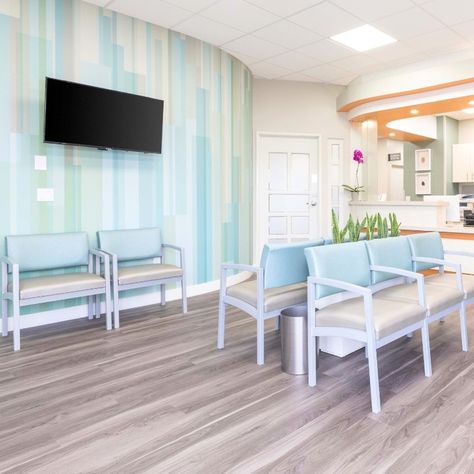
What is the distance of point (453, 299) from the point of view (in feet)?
8.25

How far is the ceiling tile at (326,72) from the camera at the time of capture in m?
5.12

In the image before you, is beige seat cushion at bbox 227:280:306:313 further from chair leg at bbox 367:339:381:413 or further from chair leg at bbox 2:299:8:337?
chair leg at bbox 2:299:8:337

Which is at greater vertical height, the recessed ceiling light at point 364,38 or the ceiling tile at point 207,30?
the recessed ceiling light at point 364,38

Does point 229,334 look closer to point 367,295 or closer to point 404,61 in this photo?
point 367,295

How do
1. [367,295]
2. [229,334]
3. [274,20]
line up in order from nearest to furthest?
1. [367,295]
2. [229,334]
3. [274,20]

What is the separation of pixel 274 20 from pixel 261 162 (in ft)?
6.45

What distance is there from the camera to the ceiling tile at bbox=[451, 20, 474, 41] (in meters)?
3.90

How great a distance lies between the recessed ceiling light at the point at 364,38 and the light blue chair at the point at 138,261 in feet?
8.62

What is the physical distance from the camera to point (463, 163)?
7.75m

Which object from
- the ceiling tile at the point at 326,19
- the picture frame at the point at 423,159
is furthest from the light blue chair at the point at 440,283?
the picture frame at the point at 423,159

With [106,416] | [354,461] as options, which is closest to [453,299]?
[354,461]

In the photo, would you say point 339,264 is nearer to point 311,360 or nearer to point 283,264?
point 283,264

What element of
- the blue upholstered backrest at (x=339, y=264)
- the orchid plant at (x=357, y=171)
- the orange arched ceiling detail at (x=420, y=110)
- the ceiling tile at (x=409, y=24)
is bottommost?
the blue upholstered backrest at (x=339, y=264)

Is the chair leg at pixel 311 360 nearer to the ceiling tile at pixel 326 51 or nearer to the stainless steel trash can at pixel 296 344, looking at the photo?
the stainless steel trash can at pixel 296 344
